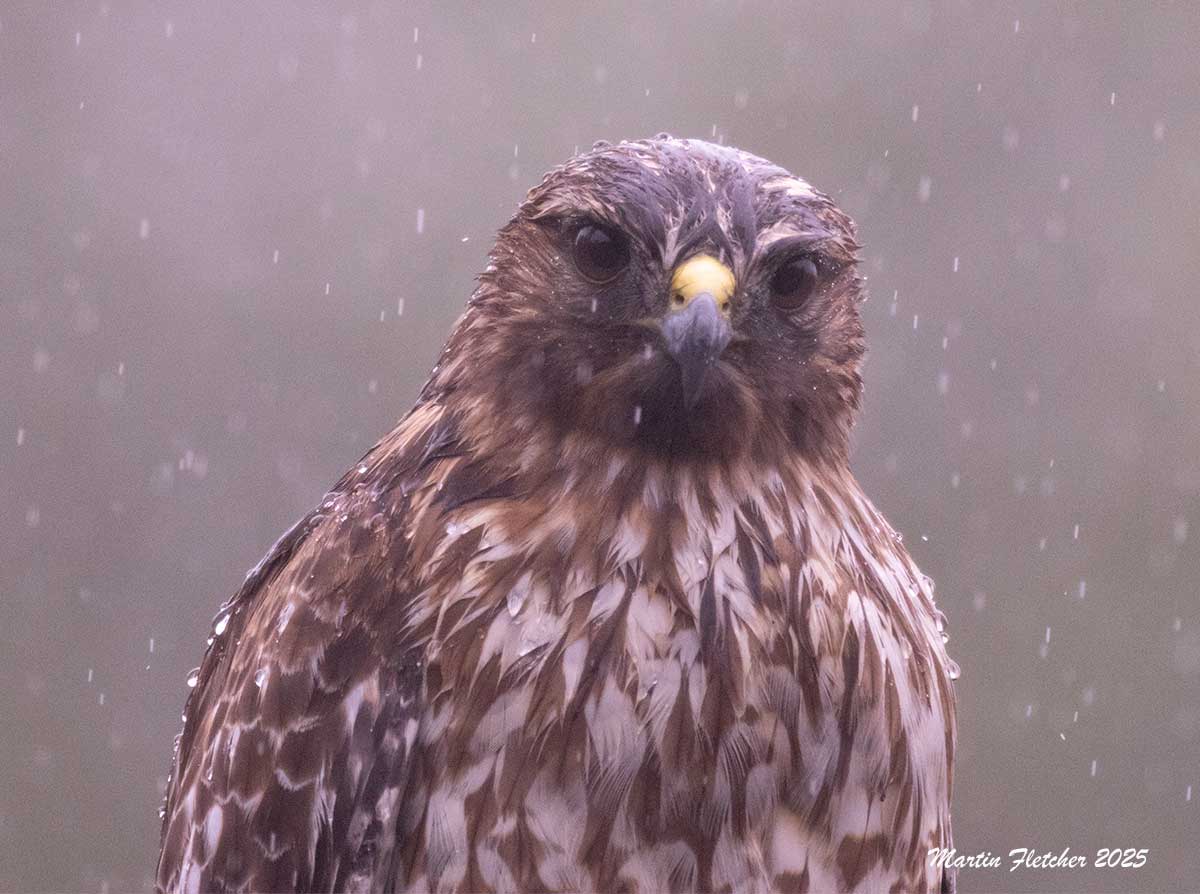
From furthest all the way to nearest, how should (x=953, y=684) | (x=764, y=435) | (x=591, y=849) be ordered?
1. (x=953, y=684)
2. (x=764, y=435)
3. (x=591, y=849)

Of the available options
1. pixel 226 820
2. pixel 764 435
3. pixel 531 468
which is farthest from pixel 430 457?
pixel 226 820

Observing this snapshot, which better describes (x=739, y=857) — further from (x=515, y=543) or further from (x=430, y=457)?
(x=430, y=457)

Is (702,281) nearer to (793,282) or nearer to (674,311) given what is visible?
(674,311)

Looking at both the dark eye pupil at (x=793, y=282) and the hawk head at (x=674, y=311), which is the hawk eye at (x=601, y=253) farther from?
the dark eye pupil at (x=793, y=282)

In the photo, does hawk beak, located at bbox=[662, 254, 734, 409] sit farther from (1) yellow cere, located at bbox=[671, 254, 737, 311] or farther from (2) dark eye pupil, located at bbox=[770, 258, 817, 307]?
(2) dark eye pupil, located at bbox=[770, 258, 817, 307]

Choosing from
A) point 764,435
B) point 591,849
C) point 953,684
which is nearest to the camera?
point 591,849

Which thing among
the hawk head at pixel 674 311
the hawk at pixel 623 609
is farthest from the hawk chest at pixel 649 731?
the hawk head at pixel 674 311

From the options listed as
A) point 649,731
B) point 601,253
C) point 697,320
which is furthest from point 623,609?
point 601,253
